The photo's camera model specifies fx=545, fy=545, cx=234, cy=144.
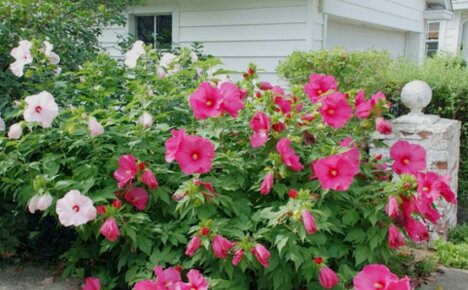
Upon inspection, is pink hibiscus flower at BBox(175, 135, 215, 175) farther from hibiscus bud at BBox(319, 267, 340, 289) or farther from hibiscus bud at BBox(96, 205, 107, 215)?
hibiscus bud at BBox(319, 267, 340, 289)

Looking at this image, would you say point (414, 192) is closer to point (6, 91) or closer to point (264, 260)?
point (264, 260)

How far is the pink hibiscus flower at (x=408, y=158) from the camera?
2443mm

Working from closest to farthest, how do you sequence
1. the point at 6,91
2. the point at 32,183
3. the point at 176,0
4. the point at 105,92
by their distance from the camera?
the point at 32,183, the point at 105,92, the point at 6,91, the point at 176,0

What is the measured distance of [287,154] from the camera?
227cm

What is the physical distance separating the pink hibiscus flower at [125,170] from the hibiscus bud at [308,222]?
73 centimetres

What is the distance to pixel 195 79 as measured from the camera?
3.35 m

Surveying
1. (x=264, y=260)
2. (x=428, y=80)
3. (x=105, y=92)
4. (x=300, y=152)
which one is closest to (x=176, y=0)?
(x=428, y=80)

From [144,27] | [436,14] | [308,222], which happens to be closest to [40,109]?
[308,222]

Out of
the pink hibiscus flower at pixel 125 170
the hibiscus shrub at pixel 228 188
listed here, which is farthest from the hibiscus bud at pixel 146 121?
the pink hibiscus flower at pixel 125 170

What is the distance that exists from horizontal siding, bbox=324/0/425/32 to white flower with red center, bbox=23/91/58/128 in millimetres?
5199

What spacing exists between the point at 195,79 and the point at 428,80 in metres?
2.93

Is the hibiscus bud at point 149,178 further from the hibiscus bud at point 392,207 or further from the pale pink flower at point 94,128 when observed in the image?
the hibiscus bud at point 392,207

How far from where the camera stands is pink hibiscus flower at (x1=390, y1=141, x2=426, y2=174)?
2443 mm

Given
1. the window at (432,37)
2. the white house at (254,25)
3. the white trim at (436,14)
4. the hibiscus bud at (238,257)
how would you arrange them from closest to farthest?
the hibiscus bud at (238,257) → the white house at (254,25) → the white trim at (436,14) → the window at (432,37)
